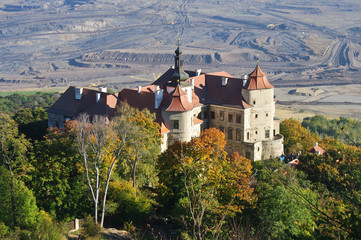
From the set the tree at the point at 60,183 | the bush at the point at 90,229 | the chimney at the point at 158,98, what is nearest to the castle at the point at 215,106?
the chimney at the point at 158,98

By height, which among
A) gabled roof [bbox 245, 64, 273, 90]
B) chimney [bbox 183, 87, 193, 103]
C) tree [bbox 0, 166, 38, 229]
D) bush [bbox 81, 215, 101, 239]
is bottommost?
bush [bbox 81, 215, 101, 239]

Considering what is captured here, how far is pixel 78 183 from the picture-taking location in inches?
1864

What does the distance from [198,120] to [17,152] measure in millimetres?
28183

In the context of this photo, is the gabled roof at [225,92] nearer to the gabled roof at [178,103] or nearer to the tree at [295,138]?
the gabled roof at [178,103]

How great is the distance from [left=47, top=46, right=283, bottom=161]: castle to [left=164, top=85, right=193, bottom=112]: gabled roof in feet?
0.46

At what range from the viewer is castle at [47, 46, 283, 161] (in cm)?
6545

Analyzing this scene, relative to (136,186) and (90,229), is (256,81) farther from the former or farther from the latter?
(90,229)

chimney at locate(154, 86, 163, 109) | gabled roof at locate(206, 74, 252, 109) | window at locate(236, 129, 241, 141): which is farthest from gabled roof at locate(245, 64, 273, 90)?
chimney at locate(154, 86, 163, 109)

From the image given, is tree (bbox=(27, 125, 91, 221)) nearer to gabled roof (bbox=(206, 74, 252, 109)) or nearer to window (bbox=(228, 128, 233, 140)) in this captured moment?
window (bbox=(228, 128, 233, 140))

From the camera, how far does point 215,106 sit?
7081 cm

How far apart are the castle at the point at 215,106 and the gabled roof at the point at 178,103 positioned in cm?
14

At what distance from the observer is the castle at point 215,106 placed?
65450 mm

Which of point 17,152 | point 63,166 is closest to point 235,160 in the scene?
point 63,166

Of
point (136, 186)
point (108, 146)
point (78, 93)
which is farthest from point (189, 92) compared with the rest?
point (108, 146)
